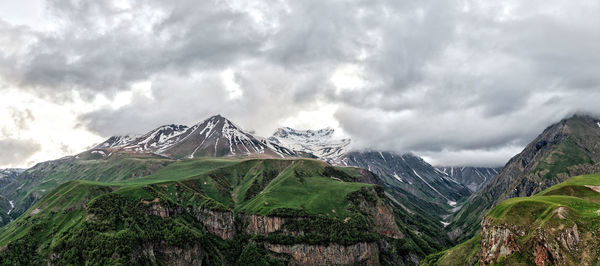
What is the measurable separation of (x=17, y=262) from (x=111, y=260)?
5805 cm

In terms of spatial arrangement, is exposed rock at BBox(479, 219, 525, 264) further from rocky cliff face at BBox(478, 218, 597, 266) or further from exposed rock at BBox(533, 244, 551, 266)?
Answer: exposed rock at BBox(533, 244, 551, 266)

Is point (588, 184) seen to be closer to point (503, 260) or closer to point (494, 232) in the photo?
point (494, 232)

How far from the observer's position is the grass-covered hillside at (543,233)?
240 ft

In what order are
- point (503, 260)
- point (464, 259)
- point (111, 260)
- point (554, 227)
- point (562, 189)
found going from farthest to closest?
point (111, 260)
point (464, 259)
point (562, 189)
point (503, 260)
point (554, 227)

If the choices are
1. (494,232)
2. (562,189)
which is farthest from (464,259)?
(494,232)

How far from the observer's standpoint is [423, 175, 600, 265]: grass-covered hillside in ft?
240

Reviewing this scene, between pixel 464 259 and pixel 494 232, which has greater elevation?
pixel 494 232

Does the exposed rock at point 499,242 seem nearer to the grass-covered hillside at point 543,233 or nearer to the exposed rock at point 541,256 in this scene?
the grass-covered hillside at point 543,233

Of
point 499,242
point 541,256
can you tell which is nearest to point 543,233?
point 541,256

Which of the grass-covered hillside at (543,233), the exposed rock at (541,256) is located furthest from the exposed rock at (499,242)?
the exposed rock at (541,256)

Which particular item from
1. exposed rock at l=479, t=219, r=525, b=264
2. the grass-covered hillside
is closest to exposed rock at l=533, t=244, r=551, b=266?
the grass-covered hillside

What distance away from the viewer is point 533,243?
264 ft

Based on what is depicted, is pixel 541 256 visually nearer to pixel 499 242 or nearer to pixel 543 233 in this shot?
pixel 543 233

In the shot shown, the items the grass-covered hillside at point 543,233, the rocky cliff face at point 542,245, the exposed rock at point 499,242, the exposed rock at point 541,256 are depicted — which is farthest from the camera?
the exposed rock at point 499,242
